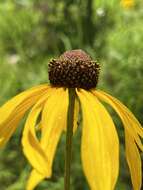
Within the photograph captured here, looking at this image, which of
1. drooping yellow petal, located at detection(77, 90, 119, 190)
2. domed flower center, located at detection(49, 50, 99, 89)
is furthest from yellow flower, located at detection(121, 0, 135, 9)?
drooping yellow petal, located at detection(77, 90, 119, 190)

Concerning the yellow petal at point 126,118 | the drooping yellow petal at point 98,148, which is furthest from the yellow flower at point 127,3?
the drooping yellow petal at point 98,148

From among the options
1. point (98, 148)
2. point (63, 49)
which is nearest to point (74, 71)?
point (98, 148)

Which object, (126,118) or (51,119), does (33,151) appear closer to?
(51,119)

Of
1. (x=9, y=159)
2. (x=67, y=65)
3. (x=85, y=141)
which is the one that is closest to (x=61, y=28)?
(x=9, y=159)

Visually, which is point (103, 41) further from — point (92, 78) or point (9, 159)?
point (92, 78)

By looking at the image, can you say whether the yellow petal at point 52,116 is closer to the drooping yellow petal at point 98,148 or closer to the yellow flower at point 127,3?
the drooping yellow petal at point 98,148

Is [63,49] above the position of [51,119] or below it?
below
